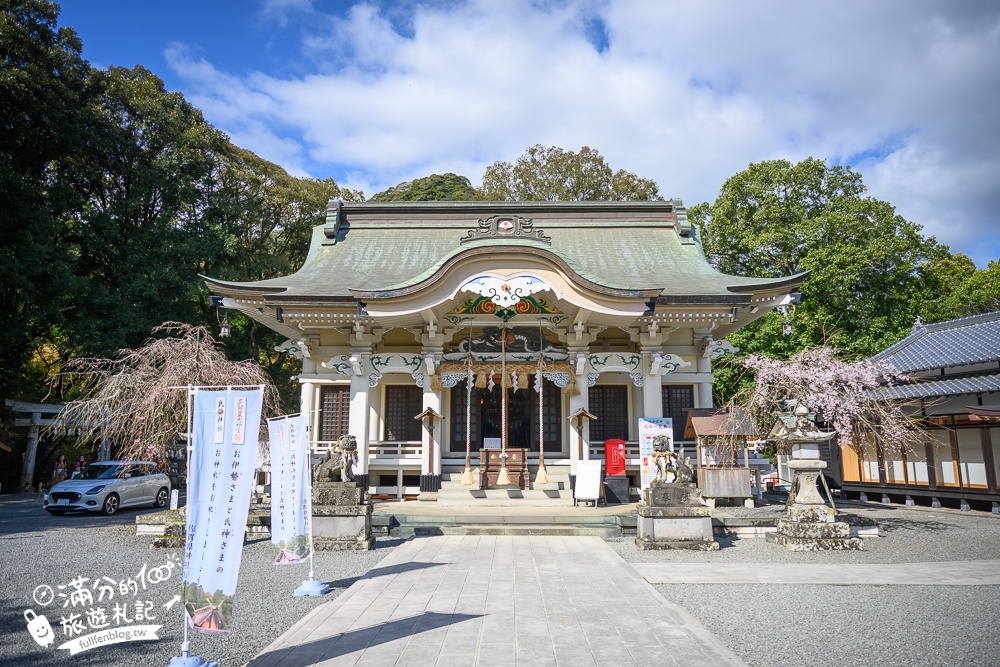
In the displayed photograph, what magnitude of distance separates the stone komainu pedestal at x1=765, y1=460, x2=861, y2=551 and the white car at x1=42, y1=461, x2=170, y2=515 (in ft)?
43.1

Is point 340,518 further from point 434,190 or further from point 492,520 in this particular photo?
point 434,190

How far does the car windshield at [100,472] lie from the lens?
1581 cm

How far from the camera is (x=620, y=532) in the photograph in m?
10.8

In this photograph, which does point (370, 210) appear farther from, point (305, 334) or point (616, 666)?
point (616, 666)

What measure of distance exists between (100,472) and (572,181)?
24.9 meters

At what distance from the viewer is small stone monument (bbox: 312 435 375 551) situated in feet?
31.6

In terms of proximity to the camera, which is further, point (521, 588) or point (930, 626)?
point (521, 588)

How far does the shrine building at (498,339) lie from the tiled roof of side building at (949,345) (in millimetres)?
5065

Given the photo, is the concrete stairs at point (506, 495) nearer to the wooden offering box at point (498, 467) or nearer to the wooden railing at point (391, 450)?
the wooden offering box at point (498, 467)

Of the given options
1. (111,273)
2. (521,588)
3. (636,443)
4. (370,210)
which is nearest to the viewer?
(521,588)

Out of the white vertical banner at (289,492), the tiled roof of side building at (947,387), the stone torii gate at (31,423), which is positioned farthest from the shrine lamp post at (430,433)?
the stone torii gate at (31,423)

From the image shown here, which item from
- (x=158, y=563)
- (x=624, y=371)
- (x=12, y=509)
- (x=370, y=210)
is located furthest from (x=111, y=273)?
(x=624, y=371)

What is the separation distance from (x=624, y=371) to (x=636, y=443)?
6.29 feet

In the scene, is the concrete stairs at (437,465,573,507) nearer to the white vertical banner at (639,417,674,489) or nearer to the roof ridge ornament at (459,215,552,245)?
the white vertical banner at (639,417,674,489)
